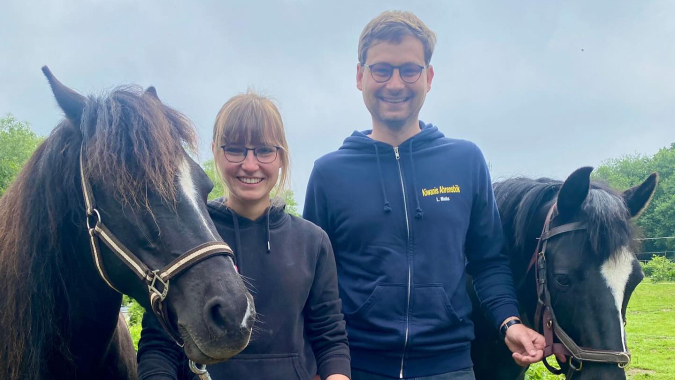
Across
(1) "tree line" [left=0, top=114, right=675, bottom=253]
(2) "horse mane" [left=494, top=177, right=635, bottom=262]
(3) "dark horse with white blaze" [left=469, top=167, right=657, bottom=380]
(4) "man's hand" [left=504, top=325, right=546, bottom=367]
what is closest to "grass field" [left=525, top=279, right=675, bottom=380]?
(2) "horse mane" [left=494, top=177, right=635, bottom=262]

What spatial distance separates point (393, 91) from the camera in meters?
2.93

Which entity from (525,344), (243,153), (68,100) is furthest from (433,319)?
(68,100)

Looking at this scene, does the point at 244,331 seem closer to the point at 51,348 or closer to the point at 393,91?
the point at 51,348

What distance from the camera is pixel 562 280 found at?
2.73 metres

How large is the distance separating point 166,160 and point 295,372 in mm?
1074

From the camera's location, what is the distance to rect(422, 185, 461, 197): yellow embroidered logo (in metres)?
2.86

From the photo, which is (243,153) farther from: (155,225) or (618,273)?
(618,273)

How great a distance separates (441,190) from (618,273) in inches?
38.8

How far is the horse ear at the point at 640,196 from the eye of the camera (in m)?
3.01

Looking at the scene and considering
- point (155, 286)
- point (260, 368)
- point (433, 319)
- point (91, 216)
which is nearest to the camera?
point (155, 286)

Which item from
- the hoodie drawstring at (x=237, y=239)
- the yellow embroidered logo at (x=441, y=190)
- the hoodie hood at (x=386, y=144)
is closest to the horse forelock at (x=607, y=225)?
the yellow embroidered logo at (x=441, y=190)

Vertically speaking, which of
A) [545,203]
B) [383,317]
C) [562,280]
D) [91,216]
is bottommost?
[383,317]

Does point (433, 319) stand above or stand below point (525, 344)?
above

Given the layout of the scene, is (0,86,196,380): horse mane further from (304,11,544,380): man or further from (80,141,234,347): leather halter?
(304,11,544,380): man
